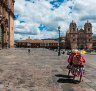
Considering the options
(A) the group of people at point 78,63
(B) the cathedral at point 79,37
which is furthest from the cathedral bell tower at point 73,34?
(A) the group of people at point 78,63

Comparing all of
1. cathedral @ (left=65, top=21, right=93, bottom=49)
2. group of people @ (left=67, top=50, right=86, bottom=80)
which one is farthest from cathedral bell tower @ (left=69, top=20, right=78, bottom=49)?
group of people @ (left=67, top=50, right=86, bottom=80)

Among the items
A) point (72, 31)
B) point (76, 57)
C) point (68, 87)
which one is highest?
point (72, 31)

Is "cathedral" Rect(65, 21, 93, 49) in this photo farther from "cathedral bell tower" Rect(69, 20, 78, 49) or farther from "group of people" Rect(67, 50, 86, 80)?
"group of people" Rect(67, 50, 86, 80)

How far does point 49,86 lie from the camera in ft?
32.3

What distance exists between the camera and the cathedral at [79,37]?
155 m

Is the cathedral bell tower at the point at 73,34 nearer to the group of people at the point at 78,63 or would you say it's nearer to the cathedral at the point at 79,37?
the cathedral at the point at 79,37

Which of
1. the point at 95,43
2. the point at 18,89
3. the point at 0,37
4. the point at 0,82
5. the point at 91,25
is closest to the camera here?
the point at 18,89

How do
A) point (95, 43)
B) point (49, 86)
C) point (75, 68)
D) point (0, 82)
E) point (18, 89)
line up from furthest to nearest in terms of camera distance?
point (95, 43), point (75, 68), point (0, 82), point (49, 86), point (18, 89)

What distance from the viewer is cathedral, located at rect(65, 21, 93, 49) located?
507 feet

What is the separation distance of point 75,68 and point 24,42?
14960cm

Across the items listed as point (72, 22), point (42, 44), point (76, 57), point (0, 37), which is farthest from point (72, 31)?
point (76, 57)

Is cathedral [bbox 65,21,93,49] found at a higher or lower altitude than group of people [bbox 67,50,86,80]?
higher

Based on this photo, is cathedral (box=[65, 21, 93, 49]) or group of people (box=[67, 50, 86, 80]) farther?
cathedral (box=[65, 21, 93, 49])

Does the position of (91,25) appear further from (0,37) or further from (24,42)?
(0,37)
